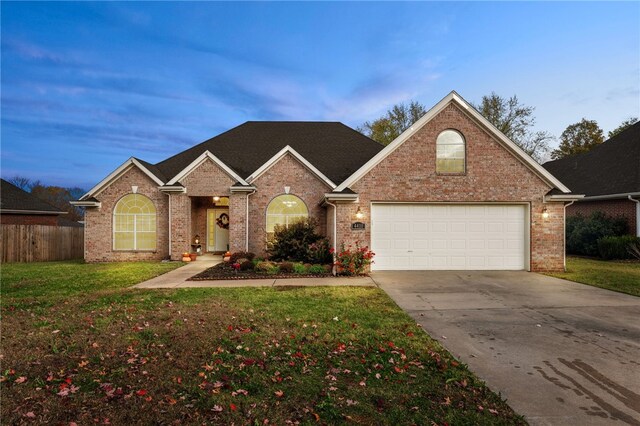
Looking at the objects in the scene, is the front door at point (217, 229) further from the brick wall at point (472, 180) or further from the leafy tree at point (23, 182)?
the leafy tree at point (23, 182)

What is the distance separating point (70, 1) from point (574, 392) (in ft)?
68.8

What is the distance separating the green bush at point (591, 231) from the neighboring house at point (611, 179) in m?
0.42

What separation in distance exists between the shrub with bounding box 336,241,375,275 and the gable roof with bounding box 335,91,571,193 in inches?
91.5

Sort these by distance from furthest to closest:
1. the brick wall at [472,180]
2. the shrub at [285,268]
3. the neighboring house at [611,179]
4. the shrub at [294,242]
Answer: the neighboring house at [611,179] < the shrub at [294,242] < the brick wall at [472,180] < the shrub at [285,268]

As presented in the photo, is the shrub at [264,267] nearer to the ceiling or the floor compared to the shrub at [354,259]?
nearer to the floor

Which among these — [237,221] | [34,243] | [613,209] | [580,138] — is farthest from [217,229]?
[580,138]

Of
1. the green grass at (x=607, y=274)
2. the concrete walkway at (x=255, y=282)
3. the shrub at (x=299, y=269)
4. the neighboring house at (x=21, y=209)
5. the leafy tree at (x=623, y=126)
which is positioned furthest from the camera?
the leafy tree at (x=623, y=126)

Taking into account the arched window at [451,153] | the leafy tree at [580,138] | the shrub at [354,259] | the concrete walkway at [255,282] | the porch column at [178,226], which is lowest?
the concrete walkway at [255,282]

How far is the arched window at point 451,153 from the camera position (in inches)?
478

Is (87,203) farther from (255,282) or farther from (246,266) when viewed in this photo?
(255,282)

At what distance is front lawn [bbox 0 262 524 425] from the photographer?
10.2 feet

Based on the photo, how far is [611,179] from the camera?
1825 centimetres

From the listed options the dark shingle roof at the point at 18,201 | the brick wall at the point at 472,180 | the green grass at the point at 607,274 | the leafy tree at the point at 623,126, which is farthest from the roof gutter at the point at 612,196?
the dark shingle roof at the point at 18,201

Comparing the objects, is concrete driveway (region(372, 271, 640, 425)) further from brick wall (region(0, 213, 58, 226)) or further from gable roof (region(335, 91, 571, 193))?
brick wall (region(0, 213, 58, 226))
